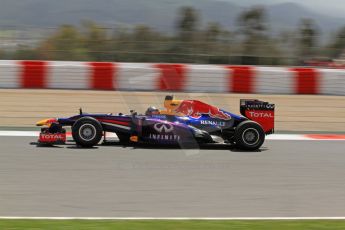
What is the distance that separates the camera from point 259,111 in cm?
959

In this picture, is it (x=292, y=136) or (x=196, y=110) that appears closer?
(x=196, y=110)

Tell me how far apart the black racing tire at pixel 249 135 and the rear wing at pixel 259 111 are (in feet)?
0.97

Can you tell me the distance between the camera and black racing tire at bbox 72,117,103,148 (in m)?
9.07

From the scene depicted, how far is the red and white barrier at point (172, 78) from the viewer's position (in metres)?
15.5

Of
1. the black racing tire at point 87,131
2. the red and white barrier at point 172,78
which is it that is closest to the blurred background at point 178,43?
the red and white barrier at point 172,78

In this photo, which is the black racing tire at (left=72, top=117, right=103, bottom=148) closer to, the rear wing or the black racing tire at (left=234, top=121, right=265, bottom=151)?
the black racing tire at (left=234, top=121, right=265, bottom=151)

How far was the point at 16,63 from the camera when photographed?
50.6 ft

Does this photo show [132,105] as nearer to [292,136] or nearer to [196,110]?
[292,136]

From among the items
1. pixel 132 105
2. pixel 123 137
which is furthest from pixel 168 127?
pixel 132 105
